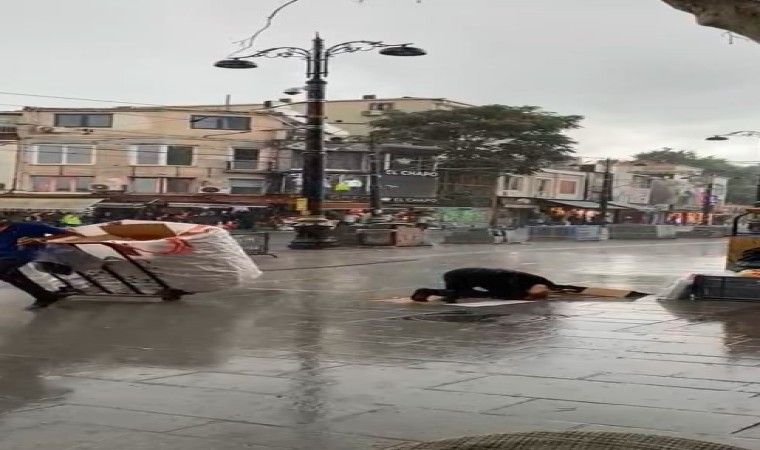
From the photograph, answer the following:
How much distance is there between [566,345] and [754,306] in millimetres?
5353

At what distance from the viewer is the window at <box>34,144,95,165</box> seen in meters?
55.3

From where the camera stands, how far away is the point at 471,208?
6456 centimetres

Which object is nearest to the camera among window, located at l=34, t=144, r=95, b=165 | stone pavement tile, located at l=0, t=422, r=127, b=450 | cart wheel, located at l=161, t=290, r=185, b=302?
stone pavement tile, located at l=0, t=422, r=127, b=450

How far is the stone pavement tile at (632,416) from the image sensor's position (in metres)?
5.81

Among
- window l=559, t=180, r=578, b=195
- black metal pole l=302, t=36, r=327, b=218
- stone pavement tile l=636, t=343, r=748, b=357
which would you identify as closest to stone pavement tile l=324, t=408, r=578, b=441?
stone pavement tile l=636, t=343, r=748, b=357

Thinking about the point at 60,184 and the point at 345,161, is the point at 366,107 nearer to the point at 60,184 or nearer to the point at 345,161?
the point at 345,161

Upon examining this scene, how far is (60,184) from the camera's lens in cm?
5544

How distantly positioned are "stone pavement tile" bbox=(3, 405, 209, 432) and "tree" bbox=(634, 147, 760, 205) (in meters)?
92.1

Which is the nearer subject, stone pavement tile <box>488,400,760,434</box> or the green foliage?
stone pavement tile <box>488,400,760,434</box>

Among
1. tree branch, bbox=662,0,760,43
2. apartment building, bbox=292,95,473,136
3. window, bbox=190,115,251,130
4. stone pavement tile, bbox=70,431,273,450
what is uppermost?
apartment building, bbox=292,95,473,136

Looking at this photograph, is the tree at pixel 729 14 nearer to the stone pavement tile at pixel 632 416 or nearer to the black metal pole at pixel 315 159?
the stone pavement tile at pixel 632 416

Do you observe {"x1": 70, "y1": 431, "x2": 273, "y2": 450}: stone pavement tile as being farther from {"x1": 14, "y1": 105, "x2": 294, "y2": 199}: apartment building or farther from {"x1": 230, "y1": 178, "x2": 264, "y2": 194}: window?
{"x1": 230, "y1": 178, "x2": 264, "y2": 194}: window

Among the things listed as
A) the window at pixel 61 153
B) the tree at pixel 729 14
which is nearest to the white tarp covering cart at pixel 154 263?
the tree at pixel 729 14

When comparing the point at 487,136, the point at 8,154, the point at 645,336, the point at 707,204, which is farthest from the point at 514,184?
the point at 645,336
